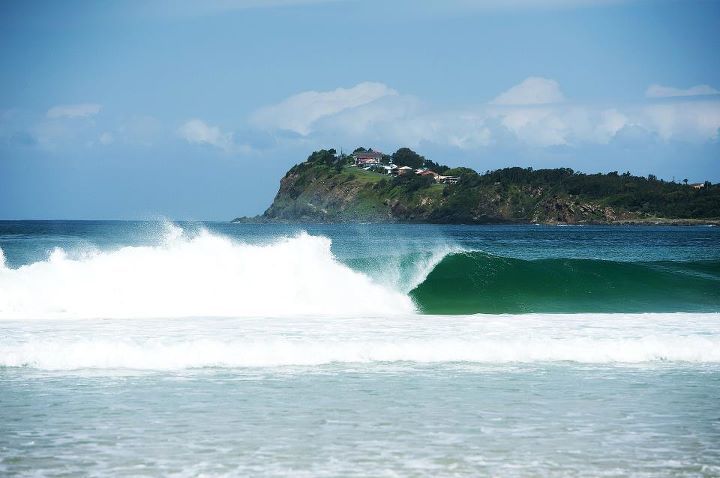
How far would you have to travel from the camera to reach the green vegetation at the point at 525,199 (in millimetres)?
163500

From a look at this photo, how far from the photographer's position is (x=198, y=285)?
20.8m

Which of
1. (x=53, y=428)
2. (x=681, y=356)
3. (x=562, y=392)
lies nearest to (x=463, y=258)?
(x=681, y=356)

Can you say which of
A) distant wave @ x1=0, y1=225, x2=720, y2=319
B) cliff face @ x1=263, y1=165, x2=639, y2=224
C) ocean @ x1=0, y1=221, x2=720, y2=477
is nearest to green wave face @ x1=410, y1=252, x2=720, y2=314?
distant wave @ x1=0, y1=225, x2=720, y2=319

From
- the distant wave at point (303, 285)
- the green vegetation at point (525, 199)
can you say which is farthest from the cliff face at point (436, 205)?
the distant wave at point (303, 285)

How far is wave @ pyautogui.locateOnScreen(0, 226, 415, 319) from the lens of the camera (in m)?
19.1

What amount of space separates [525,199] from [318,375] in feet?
523

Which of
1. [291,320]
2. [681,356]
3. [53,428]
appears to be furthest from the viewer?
[291,320]

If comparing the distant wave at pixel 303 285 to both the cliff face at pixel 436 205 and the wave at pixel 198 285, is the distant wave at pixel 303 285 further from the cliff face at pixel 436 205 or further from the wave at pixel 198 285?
the cliff face at pixel 436 205

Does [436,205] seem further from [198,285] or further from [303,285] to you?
[198,285]

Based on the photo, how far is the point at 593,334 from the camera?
48.2 ft

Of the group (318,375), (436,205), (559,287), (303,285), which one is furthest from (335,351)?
(436,205)

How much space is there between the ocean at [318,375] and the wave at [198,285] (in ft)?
0.18

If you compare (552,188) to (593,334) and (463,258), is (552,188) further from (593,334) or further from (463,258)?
(593,334)

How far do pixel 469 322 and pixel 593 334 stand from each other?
2733 millimetres
